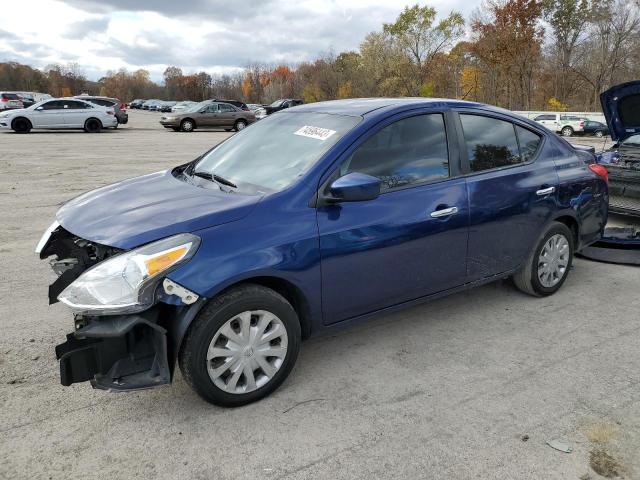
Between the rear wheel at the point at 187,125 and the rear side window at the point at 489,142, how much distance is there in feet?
80.9

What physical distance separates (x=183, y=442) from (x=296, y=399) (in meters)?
0.69

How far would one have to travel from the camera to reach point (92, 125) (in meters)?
23.8

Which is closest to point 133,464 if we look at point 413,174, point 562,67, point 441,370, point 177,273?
Result: point 177,273

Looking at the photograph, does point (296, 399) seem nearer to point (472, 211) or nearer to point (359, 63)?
point (472, 211)

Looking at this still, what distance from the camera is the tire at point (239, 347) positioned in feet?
9.02

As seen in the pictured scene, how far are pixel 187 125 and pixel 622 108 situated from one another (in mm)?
23020

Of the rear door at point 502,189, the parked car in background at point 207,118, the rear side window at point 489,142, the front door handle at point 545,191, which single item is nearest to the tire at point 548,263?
A: the rear door at point 502,189

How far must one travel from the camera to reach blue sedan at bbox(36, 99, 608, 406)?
269 cm

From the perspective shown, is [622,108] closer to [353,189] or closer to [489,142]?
[489,142]

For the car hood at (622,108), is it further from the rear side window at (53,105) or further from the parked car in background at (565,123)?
the parked car in background at (565,123)

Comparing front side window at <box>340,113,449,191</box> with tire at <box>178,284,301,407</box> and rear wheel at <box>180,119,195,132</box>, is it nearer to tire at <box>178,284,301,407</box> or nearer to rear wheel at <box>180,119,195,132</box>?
tire at <box>178,284,301,407</box>

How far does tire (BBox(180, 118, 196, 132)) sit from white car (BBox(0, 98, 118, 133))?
3678 millimetres

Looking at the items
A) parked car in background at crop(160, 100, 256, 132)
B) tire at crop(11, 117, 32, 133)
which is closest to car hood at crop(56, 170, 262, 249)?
tire at crop(11, 117, 32, 133)

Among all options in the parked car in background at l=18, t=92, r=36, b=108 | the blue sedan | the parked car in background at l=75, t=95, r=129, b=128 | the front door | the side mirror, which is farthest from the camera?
the parked car in background at l=18, t=92, r=36, b=108
